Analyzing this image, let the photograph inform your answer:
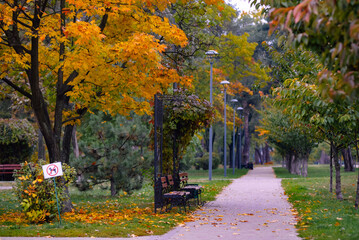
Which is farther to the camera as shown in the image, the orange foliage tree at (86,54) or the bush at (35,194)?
the orange foliage tree at (86,54)

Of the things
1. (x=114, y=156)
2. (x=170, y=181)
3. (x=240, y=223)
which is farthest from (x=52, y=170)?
(x=114, y=156)

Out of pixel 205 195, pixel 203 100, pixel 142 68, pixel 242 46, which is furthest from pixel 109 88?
pixel 242 46

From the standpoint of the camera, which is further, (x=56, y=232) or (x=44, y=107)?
(x=44, y=107)

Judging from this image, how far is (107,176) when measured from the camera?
1950cm

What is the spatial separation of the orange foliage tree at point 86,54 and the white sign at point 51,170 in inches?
113

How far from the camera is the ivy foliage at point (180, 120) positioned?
15.4 metres

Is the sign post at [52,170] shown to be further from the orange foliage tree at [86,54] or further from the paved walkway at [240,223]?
the orange foliage tree at [86,54]

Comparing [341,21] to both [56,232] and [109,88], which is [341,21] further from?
[109,88]

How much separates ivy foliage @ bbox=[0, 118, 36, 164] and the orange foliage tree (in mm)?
17569

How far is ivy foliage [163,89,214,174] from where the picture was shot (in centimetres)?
1541

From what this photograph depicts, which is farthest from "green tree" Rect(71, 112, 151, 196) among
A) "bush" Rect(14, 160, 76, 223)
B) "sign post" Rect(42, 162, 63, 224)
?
"sign post" Rect(42, 162, 63, 224)

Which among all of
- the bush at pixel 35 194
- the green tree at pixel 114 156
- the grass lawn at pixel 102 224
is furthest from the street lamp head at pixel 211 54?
the bush at pixel 35 194

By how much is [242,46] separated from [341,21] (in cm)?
2573

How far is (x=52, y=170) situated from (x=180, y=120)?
6.36m
